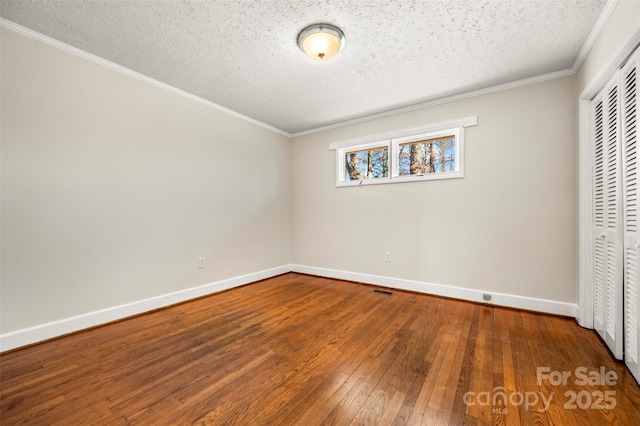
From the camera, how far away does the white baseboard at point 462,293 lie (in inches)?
101

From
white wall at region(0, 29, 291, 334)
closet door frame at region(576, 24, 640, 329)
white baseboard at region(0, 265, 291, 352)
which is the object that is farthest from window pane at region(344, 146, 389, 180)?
white baseboard at region(0, 265, 291, 352)

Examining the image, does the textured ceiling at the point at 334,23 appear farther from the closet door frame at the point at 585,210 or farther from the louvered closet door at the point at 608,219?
the louvered closet door at the point at 608,219

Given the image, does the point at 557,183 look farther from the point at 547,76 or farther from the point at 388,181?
the point at 388,181

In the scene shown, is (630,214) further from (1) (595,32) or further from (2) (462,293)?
(2) (462,293)

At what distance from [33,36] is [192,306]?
9.27ft

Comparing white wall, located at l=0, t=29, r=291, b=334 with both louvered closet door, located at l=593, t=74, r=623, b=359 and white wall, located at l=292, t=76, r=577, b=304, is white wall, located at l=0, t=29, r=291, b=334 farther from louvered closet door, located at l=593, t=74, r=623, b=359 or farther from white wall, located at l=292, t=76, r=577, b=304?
louvered closet door, located at l=593, t=74, r=623, b=359

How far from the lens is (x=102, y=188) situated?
244cm

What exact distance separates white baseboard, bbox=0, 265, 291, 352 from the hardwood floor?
8 centimetres

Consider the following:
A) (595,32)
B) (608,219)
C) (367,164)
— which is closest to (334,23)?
(595,32)

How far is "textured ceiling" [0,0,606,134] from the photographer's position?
1815mm

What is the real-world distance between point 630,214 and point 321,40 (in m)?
2.55

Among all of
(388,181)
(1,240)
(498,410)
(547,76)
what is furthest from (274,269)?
(547,76)

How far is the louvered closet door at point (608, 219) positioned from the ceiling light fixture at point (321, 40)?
207 cm

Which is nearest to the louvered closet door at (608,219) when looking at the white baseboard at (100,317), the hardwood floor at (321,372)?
the hardwood floor at (321,372)
